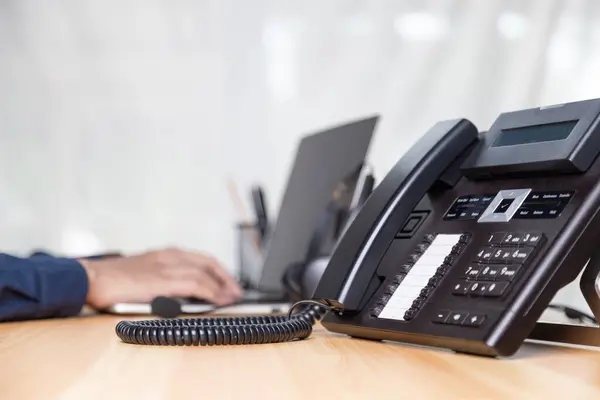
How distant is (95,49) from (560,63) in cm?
127

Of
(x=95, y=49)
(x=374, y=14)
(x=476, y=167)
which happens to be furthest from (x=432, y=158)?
(x=95, y=49)

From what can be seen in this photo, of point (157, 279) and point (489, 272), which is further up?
point (489, 272)

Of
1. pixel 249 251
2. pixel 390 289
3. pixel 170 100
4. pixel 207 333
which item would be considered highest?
pixel 390 289

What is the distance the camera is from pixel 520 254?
62cm

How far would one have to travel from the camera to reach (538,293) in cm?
59

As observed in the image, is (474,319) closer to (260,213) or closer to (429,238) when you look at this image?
(429,238)

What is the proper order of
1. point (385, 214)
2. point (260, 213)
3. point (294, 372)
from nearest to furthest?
point (294, 372) → point (385, 214) → point (260, 213)

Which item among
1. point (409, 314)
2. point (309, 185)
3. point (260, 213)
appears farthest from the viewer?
point (260, 213)

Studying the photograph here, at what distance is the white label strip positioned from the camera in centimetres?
69

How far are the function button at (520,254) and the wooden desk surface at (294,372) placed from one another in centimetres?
7

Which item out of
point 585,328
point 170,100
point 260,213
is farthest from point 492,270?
point 170,100

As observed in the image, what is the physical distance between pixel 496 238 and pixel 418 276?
0.08 meters

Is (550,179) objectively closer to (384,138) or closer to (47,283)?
(47,283)

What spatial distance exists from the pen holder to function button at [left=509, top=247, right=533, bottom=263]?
134 cm
